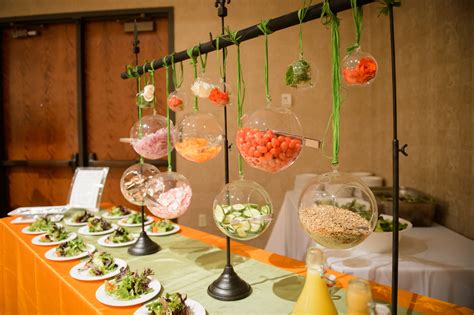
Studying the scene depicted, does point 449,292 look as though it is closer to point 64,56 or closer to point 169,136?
point 169,136

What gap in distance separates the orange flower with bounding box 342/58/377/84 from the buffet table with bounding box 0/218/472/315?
61 cm

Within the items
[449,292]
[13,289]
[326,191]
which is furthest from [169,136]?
[13,289]

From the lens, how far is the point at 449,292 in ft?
4.35

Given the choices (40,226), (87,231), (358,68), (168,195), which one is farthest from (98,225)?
(358,68)

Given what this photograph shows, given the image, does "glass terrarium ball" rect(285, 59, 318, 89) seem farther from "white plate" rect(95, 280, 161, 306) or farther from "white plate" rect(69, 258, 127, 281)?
"white plate" rect(69, 258, 127, 281)

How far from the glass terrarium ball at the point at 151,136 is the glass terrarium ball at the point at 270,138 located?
488 mm

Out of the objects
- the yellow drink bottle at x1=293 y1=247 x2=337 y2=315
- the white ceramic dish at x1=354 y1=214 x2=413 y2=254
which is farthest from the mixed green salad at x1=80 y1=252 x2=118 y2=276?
the white ceramic dish at x1=354 y1=214 x2=413 y2=254

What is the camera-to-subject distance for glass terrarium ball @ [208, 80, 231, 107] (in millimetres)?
1071

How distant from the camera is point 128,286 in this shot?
1048mm

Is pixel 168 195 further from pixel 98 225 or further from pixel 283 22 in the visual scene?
pixel 98 225

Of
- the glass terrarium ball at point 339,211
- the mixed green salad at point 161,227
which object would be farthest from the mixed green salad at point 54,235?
the glass terrarium ball at point 339,211

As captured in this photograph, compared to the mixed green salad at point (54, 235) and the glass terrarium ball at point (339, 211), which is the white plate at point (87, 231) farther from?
the glass terrarium ball at point (339, 211)

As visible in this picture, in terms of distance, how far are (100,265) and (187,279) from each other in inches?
12.4

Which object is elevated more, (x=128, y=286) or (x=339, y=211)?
(x=339, y=211)
